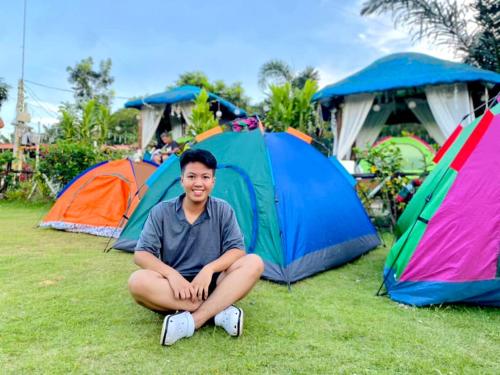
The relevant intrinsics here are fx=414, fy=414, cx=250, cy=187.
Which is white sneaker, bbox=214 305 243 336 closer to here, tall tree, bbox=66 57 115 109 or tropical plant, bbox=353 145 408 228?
tropical plant, bbox=353 145 408 228

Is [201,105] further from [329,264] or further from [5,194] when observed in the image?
[329,264]

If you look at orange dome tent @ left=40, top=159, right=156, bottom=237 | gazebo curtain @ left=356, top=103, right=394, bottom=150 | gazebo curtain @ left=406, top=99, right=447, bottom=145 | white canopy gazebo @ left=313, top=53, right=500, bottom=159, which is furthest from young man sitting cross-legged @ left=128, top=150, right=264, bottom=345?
gazebo curtain @ left=406, top=99, right=447, bottom=145

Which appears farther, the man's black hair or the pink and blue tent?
the pink and blue tent

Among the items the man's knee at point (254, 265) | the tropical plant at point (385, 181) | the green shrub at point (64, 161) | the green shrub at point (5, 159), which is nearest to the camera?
the man's knee at point (254, 265)

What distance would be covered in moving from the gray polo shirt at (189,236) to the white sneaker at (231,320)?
0.33m

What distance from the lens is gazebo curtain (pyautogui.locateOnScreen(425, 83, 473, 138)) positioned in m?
9.82

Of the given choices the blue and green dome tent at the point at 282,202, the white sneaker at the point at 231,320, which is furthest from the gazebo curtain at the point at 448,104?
the white sneaker at the point at 231,320

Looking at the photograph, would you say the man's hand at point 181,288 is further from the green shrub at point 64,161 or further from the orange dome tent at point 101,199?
the green shrub at point 64,161

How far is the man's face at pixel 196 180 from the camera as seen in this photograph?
8.42 ft

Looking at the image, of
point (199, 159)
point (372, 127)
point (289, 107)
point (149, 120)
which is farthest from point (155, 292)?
point (149, 120)

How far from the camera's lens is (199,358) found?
85.4 inches

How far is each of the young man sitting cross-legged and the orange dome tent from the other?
3.30 meters

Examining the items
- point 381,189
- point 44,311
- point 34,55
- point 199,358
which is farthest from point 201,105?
point 199,358

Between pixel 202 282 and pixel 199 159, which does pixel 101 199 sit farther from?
pixel 202 282
